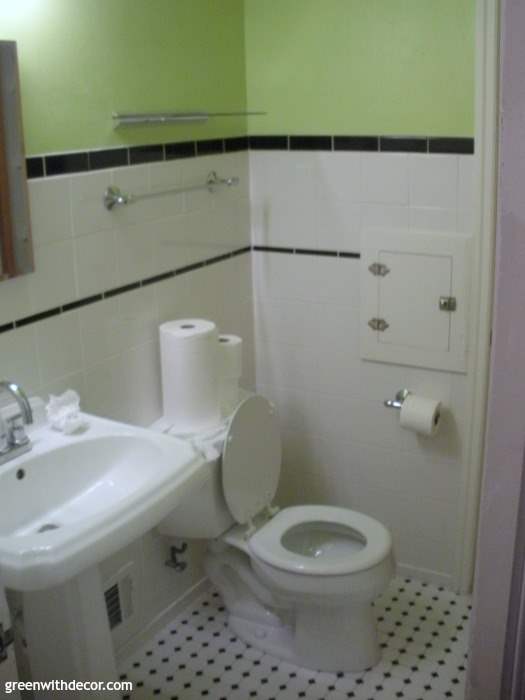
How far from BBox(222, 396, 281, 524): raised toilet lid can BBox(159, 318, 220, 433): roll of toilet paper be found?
9 centimetres

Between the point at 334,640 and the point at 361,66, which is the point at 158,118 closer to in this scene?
the point at 361,66

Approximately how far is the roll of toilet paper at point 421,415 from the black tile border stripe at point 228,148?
0.80 meters

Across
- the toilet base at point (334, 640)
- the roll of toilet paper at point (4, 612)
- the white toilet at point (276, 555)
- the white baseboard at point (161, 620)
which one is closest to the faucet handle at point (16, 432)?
the roll of toilet paper at point (4, 612)

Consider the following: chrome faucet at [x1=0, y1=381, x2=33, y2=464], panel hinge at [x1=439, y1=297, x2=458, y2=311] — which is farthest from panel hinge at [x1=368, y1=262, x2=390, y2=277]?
chrome faucet at [x1=0, y1=381, x2=33, y2=464]

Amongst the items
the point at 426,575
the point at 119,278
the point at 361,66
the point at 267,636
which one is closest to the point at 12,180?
the point at 119,278

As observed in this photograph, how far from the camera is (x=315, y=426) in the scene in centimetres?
297

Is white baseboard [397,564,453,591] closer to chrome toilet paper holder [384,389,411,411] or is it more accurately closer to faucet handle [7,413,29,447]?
chrome toilet paper holder [384,389,411,411]

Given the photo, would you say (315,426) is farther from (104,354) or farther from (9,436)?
Result: (9,436)

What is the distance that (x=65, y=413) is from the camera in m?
2.01

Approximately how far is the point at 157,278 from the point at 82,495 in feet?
2.47

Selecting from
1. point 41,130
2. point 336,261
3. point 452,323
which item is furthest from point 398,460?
point 41,130

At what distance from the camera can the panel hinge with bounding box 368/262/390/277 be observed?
2664 mm

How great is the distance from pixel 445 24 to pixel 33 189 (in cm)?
131

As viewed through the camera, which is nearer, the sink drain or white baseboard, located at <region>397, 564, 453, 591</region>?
the sink drain
